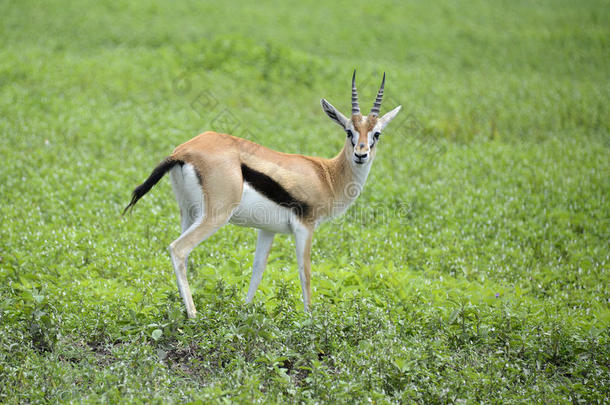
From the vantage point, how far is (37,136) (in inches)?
395

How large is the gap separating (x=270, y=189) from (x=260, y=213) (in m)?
0.23

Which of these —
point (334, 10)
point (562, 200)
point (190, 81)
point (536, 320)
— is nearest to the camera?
point (536, 320)

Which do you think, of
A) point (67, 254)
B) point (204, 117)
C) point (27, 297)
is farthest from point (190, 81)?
point (27, 297)

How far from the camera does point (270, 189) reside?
5.46 metres

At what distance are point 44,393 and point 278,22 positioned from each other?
14941mm

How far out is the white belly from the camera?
17.7 ft

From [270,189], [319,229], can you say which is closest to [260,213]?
[270,189]

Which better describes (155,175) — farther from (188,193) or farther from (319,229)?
(319,229)

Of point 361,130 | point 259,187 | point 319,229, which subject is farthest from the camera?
point 319,229

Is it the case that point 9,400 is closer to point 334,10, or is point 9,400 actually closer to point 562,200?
point 562,200

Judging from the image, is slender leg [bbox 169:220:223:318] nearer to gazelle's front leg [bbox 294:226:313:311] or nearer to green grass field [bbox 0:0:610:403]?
green grass field [bbox 0:0:610:403]

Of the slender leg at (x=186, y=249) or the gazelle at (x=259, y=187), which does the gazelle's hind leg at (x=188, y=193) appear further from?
the slender leg at (x=186, y=249)

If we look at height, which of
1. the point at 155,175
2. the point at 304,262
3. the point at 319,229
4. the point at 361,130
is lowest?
the point at 319,229

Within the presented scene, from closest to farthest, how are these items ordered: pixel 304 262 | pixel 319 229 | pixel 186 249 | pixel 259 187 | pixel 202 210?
pixel 186 249
pixel 202 210
pixel 259 187
pixel 304 262
pixel 319 229
